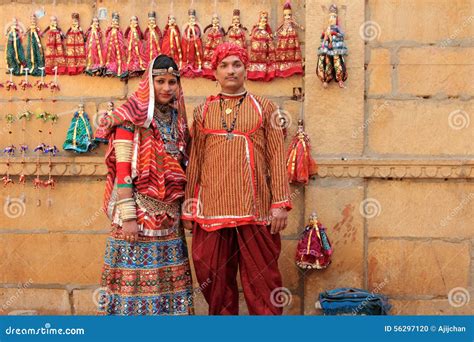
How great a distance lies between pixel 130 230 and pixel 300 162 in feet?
5.02

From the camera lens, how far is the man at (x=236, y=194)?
3.96 metres

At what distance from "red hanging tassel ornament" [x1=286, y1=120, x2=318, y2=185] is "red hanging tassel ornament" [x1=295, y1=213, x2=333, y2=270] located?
377 mm

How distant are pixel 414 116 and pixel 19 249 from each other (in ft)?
10.8

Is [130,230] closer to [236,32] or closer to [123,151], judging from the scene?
[123,151]

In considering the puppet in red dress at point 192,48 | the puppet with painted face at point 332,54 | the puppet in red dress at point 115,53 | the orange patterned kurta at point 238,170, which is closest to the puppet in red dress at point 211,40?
the puppet in red dress at point 192,48

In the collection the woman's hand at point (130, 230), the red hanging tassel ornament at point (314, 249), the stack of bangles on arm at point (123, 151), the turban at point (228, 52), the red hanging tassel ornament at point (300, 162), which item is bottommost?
the red hanging tassel ornament at point (314, 249)

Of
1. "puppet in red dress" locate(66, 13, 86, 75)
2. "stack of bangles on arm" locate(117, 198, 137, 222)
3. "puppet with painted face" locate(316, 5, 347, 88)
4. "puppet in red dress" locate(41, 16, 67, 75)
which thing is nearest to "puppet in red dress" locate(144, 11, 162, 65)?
"puppet in red dress" locate(66, 13, 86, 75)

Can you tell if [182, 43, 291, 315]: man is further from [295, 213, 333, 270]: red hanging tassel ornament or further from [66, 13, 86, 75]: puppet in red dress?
[66, 13, 86, 75]: puppet in red dress

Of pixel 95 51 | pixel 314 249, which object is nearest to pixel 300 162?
pixel 314 249

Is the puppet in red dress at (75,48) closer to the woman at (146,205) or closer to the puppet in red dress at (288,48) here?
the woman at (146,205)

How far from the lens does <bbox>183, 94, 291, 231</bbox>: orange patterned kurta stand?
3955 mm

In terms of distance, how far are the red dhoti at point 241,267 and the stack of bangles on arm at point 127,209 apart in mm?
478

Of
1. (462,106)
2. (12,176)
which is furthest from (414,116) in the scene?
(12,176)

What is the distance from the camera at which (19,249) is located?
5105 mm
